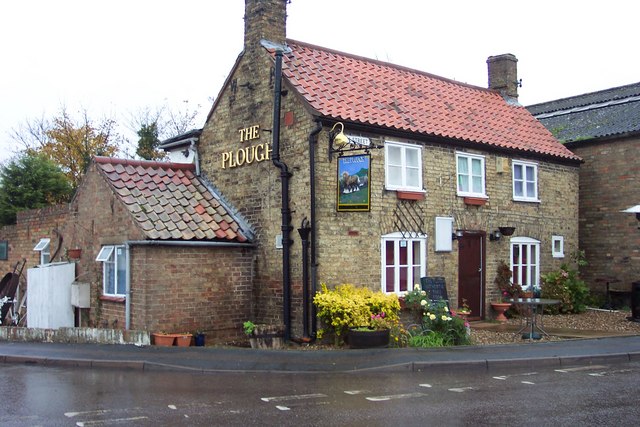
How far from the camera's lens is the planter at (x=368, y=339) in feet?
42.7

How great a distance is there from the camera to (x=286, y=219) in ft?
48.2

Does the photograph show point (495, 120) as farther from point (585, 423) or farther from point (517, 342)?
point (585, 423)

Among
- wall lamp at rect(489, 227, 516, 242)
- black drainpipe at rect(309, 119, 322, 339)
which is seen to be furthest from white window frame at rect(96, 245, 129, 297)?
wall lamp at rect(489, 227, 516, 242)

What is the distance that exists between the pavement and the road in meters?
0.32

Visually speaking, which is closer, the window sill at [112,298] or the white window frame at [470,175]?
the window sill at [112,298]

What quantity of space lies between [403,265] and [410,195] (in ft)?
5.34

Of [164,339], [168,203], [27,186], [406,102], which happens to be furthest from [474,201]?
[27,186]

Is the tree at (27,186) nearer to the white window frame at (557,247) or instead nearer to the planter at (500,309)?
the planter at (500,309)

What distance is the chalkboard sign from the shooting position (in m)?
15.3

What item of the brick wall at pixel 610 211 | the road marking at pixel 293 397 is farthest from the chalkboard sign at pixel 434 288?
the brick wall at pixel 610 211

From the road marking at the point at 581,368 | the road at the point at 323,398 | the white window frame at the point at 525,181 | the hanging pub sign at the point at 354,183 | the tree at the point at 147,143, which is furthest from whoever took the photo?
the tree at the point at 147,143

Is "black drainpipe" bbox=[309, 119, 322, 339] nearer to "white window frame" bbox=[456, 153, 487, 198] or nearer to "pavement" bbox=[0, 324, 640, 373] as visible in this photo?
"pavement" bbox=[0, 324, 640, 373]

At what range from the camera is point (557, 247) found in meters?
19.8

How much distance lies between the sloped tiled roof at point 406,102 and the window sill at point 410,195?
4.69 feet
